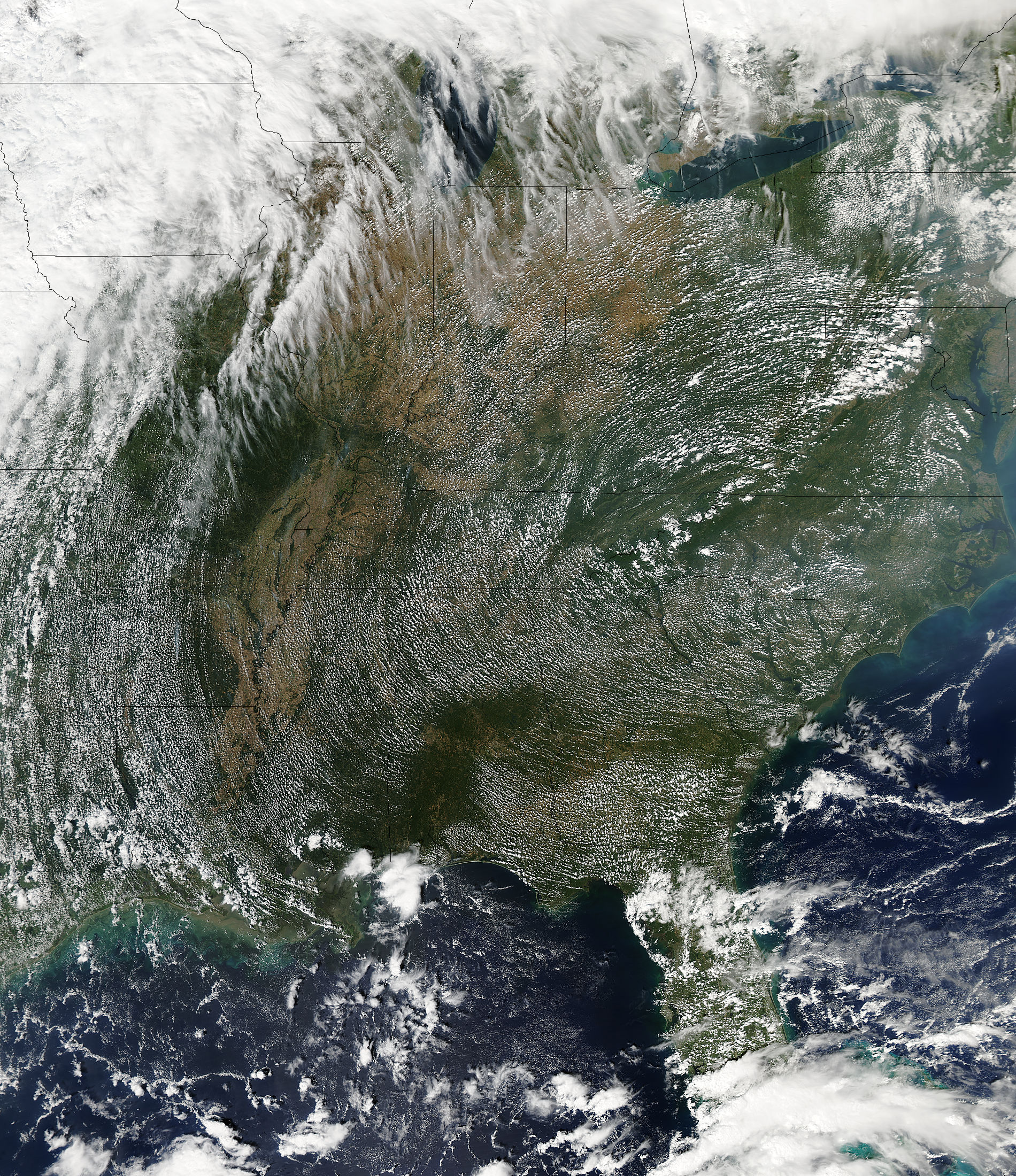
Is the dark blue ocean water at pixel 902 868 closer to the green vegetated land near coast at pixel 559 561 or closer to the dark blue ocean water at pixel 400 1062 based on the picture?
the green vegetated land near coast at pixel 559 561

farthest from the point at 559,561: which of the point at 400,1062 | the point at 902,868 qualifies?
the point at 400,1062

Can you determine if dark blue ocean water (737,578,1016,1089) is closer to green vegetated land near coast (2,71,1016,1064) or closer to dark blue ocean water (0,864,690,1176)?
green vegetated land near coast (2,71,1016,1064)

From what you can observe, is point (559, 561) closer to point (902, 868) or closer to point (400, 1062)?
point (902, 868)

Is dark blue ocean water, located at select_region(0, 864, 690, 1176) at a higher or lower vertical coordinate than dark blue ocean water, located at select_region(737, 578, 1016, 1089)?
lower

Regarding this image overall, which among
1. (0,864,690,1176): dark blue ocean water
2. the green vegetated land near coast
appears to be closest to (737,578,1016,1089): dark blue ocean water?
the green vegetated land near coast

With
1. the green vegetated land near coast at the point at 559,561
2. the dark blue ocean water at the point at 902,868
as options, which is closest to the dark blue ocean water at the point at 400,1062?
the green vegetated land near coast at the point at 559,561

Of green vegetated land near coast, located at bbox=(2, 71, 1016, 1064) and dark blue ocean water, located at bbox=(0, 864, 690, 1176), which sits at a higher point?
green vegetated land near coast, located at bbox=(2, 71, 1016, 1064)

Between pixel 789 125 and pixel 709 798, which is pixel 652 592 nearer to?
pixel 709 798

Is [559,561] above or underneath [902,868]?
above
